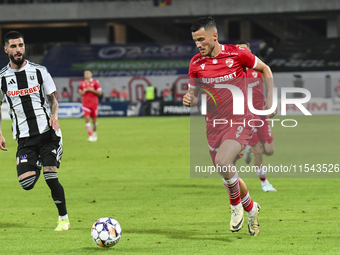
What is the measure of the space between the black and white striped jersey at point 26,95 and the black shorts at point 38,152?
8cm

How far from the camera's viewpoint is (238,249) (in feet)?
17.3

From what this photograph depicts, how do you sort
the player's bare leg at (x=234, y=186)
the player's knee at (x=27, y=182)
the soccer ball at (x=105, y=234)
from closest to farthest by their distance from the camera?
1. the soccer ball at (x=105, y=234)
2. the player's bare leg at (x=234, y=186)
3. the player's knee at (x=27, y=182)

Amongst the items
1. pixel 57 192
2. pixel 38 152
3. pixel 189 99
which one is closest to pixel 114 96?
pixel 38 152

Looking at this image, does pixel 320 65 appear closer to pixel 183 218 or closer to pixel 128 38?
pixel 128 38

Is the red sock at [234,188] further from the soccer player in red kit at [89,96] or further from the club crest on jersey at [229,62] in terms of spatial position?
the soccer player in red kit at [89,96]

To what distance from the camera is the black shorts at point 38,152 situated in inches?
245

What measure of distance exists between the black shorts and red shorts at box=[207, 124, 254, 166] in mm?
1747

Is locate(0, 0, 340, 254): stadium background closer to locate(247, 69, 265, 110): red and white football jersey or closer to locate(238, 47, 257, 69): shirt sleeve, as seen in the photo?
locate(247, 69, 265, 110): red and white football jersey

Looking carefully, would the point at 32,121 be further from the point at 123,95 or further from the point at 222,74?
the point at 123,95

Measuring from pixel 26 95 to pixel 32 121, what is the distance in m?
→ 0.30

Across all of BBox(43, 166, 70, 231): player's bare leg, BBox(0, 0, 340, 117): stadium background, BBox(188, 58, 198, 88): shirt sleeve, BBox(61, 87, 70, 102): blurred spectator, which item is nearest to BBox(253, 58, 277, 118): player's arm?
BBox(188, 58, 198, 88): shirt sleeve

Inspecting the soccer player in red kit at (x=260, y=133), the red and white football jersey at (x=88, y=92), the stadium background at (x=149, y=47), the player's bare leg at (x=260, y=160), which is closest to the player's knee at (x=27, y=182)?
the soccer player in red kit at (x=260, y=133)

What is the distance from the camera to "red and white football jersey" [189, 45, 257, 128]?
5.89 m

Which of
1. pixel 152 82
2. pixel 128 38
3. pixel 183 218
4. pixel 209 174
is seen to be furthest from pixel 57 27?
pixel 183 218
